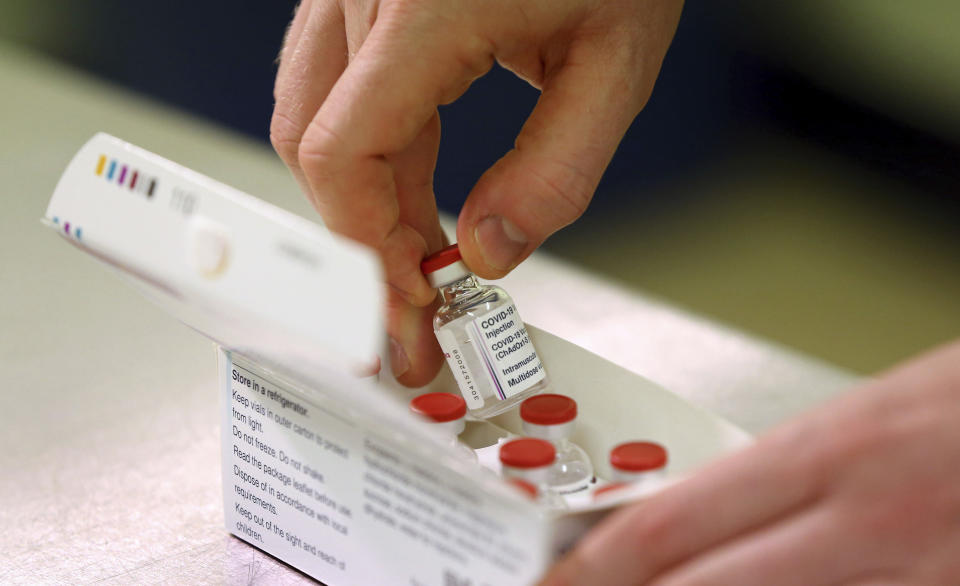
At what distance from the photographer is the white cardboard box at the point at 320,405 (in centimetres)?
46

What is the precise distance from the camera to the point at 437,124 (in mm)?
864

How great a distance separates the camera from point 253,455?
26.7 inches

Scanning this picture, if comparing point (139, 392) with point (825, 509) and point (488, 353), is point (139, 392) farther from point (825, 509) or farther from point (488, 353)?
point (825, 509)

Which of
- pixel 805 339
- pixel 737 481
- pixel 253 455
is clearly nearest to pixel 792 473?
pixel 737 481

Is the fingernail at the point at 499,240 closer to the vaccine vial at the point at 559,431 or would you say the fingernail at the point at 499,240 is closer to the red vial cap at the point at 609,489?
the vaccine vial at the point at 559,431

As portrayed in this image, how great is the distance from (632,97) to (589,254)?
70.8 inches

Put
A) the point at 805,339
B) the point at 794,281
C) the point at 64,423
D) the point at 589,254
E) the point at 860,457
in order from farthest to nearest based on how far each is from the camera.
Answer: the point at 589,254 < the point at 794,281 < the point at 805,339 < the point at 64,423 < the point at 860,457

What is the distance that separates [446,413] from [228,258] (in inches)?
8.9

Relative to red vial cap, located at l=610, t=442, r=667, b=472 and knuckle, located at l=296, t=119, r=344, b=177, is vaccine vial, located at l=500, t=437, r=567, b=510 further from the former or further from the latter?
knuckle, located at l=296, t=119, r=344, b=177

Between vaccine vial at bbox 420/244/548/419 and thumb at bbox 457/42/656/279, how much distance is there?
3cm

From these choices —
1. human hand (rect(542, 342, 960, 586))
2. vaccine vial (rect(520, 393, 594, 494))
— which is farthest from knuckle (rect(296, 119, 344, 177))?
human hand (rect(542, 342, 960, 586))

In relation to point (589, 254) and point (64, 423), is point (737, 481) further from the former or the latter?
point (589, 254)

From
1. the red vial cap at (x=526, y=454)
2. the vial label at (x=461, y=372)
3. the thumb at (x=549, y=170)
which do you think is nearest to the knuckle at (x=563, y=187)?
the thumb at (x=549, y=170)

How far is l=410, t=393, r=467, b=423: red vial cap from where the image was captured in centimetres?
68
